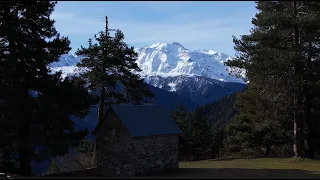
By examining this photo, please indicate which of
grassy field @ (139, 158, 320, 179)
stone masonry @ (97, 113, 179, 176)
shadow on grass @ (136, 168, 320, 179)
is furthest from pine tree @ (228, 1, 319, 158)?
stone masonry @ (97, 113, 179, 176)

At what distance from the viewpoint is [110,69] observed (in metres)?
34.9

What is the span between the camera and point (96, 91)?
3606 centimetres

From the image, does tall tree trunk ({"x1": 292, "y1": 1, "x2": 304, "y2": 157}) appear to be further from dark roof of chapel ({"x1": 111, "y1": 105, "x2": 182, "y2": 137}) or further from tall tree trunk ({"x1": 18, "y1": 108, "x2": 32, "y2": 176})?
tall tree trunk ({"x1": 18, "y1": 108, "x2": 32, "y2": 176})

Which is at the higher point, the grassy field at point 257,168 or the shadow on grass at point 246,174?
the shadow on grass at point 246,174

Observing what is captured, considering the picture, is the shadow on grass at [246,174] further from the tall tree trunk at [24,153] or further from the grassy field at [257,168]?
the tall tree trunk at [24,153]

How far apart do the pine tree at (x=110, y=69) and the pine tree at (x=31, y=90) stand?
940 cm

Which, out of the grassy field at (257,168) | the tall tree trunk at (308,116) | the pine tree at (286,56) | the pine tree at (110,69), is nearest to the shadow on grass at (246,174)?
the grassy field at (257,168)

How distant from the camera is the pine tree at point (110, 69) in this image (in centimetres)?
3375

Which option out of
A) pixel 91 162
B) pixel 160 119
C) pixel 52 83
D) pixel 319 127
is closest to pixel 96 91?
pixel 91 162

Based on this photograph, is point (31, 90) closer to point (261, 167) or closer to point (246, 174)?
point (246, 174)

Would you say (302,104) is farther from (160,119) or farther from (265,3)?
(160,119)

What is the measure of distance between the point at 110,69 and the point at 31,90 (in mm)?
12084

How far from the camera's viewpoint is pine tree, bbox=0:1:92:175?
2173 centimetres

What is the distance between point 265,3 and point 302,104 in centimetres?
838
